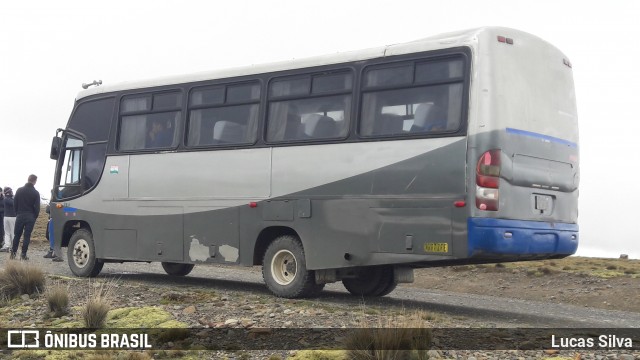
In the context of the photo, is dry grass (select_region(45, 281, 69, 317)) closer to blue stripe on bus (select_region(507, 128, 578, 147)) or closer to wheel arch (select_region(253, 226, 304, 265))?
wheel arch (select_region(253, 226, 304, 265))

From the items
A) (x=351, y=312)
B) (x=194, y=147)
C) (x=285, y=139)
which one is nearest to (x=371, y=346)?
(x=351, y=312)

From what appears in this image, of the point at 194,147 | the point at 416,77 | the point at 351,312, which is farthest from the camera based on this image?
the point at 194,147

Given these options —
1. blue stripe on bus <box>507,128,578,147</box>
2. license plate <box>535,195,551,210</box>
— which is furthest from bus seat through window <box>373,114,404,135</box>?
license plate <box>535,195,551,210</box>

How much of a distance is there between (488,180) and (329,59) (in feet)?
11.0

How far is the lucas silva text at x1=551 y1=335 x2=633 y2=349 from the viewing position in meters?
9.15

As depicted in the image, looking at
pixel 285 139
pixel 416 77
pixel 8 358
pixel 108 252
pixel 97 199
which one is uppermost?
pixel 416 77

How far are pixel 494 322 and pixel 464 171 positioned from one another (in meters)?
2.09

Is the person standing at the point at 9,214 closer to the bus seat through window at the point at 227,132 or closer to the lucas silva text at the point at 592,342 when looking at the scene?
the bus seat through window at the point at 227,132

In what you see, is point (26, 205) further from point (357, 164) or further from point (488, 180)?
point (488, 180)

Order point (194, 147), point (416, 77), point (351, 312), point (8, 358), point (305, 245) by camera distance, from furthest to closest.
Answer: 1. point (194, 147)
2. point (305, 245)
3. point (416, 77)
4. point (351, 312)
5. point (8, 358)

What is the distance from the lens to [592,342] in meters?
9.42

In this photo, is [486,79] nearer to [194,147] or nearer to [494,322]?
[494,322]

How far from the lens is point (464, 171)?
11.1 m

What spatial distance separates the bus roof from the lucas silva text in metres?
4.19
